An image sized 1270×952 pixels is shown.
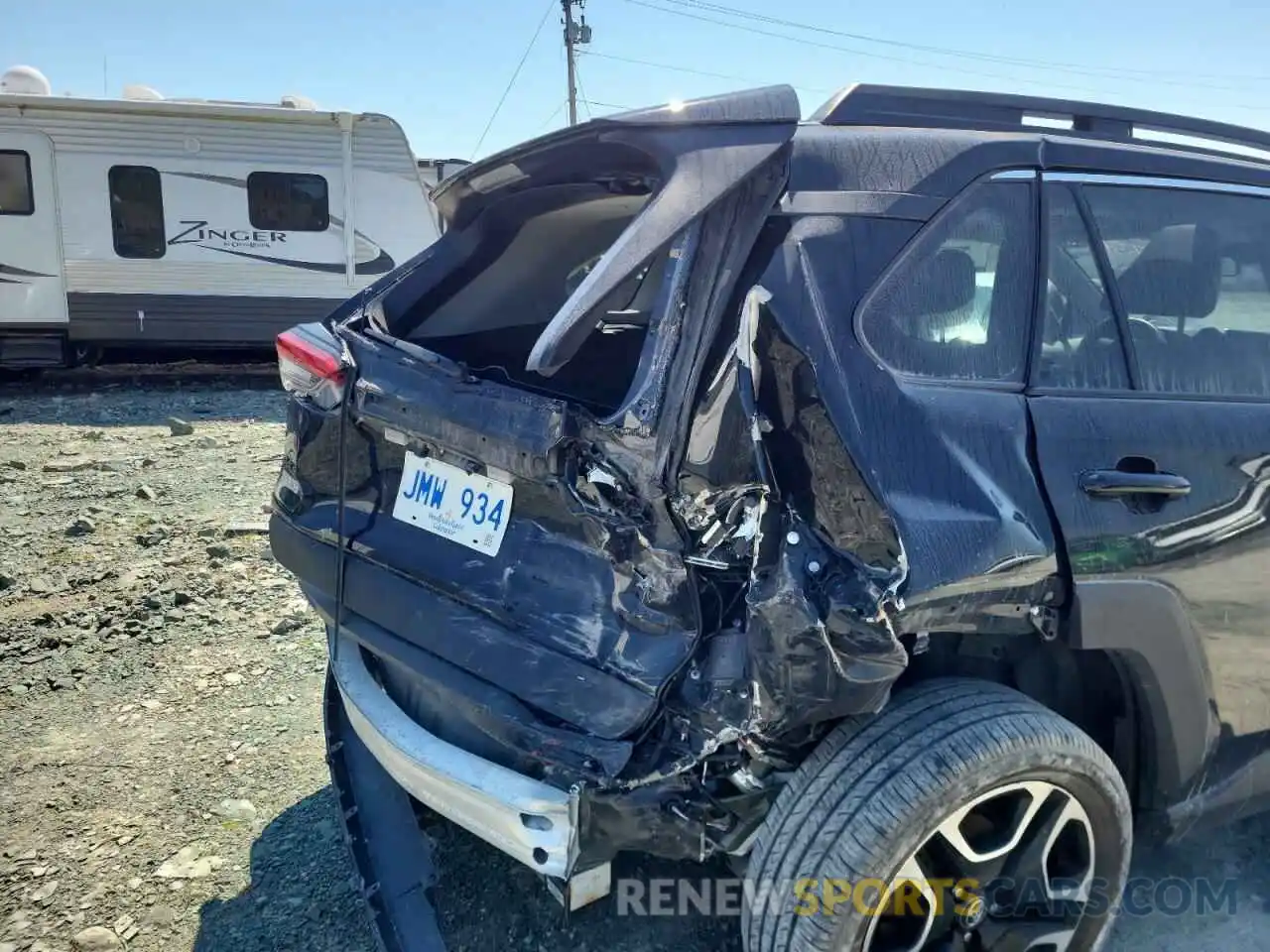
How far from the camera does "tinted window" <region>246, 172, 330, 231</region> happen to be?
11031mm

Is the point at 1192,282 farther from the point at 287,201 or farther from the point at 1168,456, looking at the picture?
the point at 287,201

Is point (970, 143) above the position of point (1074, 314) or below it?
above

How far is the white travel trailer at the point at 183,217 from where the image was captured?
1045 centimetres

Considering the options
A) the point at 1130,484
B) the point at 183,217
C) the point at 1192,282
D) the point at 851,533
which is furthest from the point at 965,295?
the point at 183,217

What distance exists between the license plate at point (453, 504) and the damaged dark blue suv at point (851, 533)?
0.04 ft

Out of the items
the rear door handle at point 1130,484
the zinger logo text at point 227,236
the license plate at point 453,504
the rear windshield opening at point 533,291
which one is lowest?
the zinger logo text at point 227,236

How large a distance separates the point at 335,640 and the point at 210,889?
2.55 ft

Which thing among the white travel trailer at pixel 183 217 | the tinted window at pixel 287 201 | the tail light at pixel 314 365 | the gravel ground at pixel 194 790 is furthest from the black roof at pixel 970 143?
the tinted window at pixel 287 201

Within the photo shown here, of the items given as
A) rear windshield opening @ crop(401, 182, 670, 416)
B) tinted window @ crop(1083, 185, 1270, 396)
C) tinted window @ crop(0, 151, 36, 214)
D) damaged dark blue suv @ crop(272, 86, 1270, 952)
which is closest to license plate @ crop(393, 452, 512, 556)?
damaged dark blue suv @ crop(272, 86, 1270, 952)

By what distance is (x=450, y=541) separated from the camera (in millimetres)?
2316

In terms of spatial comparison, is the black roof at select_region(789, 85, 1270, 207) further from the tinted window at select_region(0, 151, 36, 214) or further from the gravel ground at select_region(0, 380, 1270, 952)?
the tinted window at select_region(0, 151, 36, 214)
